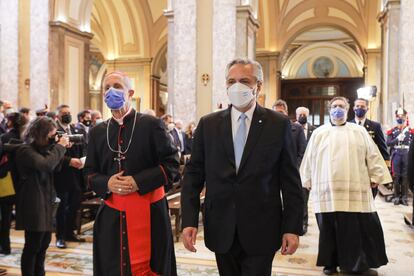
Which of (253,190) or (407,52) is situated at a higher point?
(407,52)

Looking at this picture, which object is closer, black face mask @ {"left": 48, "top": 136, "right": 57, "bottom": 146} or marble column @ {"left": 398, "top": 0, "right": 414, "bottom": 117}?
black face mask @ {"left": 48, "top": 136, "right": 57, "bottom": 146}

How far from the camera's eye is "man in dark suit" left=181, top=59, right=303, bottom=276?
2535 mm

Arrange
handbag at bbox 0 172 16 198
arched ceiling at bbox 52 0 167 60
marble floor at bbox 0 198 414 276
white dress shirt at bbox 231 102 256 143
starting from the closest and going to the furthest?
1. white dress shirt at bbox 231 102 256 143
2. marble floor at bbox 0 198 414 276
3. handbag at bbox 0 172 16 198
4. arched ceiling at bbox 52 0 167 60

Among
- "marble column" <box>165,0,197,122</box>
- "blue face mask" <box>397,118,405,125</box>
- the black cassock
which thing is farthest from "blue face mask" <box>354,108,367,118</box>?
"marble column" <box>165,0,197,122</box>

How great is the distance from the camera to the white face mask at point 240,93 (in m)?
2.58

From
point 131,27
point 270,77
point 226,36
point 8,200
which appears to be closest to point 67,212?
point 8,200

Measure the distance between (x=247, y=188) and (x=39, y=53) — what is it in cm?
1179

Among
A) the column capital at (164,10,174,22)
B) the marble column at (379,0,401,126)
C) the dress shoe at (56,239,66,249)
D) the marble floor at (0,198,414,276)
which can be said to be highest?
the column capital at (164,10,174,22)

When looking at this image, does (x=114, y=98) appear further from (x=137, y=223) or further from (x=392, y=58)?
(x=392, y=58)

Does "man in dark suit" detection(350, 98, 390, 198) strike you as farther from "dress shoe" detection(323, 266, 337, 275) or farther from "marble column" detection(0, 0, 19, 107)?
"marble column" detection(0, 0, 19, 107)

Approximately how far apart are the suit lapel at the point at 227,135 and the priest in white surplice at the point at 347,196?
2.39 m

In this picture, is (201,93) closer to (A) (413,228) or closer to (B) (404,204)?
(B) (404,204)

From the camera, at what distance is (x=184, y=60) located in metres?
11.3

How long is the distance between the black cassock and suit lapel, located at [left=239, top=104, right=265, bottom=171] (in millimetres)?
712
